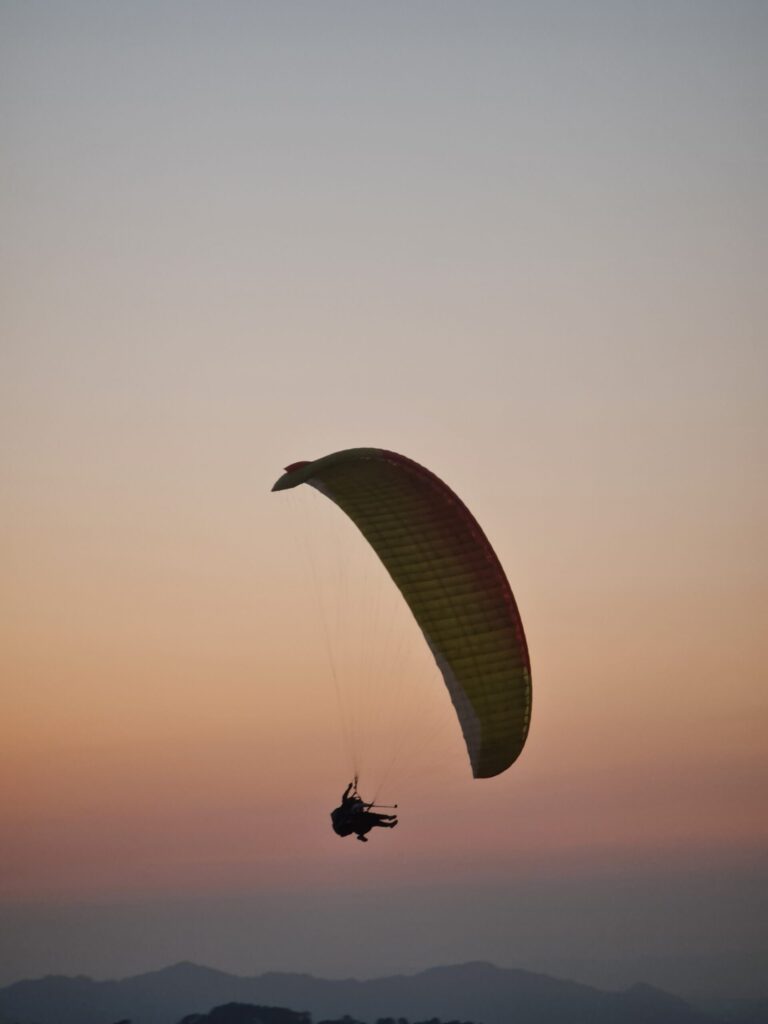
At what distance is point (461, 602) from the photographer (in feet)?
147

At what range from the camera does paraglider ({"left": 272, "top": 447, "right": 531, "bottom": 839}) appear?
1743 inches

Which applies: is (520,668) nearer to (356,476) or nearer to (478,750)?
(478,750)

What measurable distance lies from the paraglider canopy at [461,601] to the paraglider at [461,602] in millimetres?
24

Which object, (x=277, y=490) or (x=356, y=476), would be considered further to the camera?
(x=356, y=476)

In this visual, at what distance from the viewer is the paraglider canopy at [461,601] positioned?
44.3 metres

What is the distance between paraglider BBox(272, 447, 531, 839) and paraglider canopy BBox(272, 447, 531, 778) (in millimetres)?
24

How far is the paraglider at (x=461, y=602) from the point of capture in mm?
44281

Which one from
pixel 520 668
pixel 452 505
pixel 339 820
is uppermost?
pixel 452 505

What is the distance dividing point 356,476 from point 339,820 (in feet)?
27.3

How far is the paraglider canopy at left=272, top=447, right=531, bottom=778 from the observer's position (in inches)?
1743

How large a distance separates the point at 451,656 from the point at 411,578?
2.20 metres

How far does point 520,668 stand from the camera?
44.4m

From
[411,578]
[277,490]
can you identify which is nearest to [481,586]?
[411,578]

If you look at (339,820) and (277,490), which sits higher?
(277,490)
